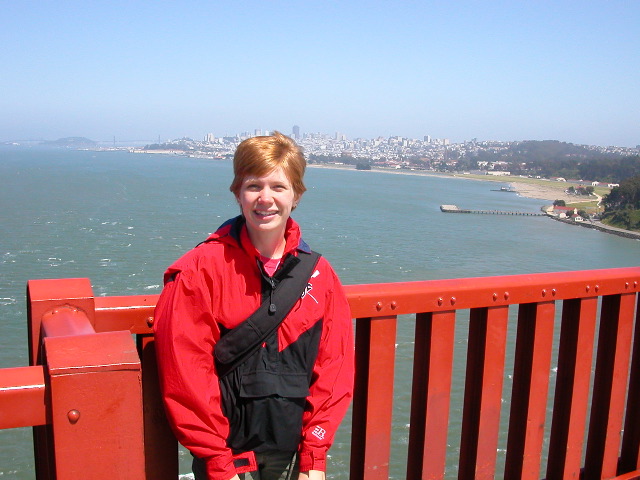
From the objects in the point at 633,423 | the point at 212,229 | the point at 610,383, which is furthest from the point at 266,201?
the point at 212,229

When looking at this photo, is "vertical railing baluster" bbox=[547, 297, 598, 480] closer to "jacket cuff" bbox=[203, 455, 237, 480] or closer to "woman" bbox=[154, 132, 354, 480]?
"woman" bbox=[154, 132, 354, 480]

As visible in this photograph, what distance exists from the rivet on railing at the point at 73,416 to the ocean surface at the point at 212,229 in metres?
12.2

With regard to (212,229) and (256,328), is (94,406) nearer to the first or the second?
(256,328)

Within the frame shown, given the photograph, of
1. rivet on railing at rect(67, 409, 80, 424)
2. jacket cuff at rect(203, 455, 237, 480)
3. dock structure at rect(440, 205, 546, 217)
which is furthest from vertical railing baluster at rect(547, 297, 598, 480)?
dock structure at rect(440, 205, 546, 217)

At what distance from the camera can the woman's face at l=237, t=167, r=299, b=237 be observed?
149 cm

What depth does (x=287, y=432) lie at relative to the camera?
57.6 inches

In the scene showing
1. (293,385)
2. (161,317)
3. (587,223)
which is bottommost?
(587,223)

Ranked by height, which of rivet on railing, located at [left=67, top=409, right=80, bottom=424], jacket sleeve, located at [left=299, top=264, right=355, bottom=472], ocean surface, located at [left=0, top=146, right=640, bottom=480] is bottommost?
ocean surface, located at [left=0, top=146, right=640, bottom=480]

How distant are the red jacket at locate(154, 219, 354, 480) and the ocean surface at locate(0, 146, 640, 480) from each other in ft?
38.2

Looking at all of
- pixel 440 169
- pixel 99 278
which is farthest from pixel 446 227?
pixel 440 169

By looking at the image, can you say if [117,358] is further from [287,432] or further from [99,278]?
[99,278]

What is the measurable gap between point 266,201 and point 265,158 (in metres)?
0.10

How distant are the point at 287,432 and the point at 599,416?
1.24 metres

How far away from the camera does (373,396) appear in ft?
5.62
